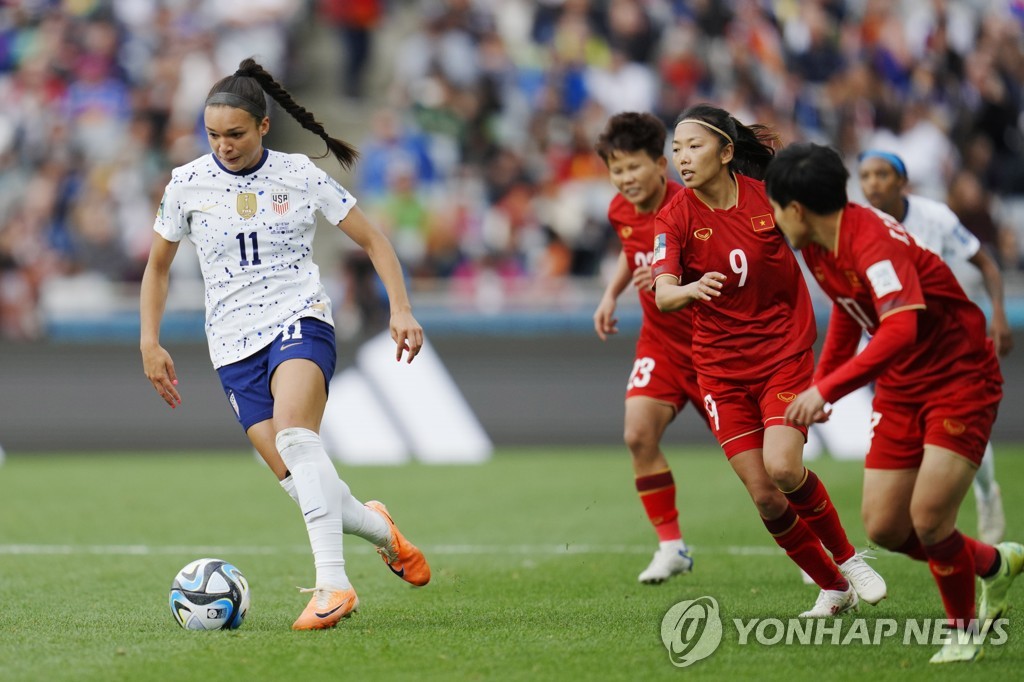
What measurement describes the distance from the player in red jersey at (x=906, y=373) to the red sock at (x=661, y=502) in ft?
7.93

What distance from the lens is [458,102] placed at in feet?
62.9

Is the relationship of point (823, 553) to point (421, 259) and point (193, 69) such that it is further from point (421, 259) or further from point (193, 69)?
point (193, 69)

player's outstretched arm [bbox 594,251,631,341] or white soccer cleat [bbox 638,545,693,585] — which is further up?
player's outstretched arm [bbox 594,251,631,341]

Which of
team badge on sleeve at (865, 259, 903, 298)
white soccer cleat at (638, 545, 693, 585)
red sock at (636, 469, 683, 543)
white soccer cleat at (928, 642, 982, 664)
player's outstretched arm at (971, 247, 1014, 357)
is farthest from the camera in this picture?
player's outstretched arm at (971, 247, 1014, 357)

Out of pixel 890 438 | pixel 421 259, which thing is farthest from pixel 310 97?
pixel 890 438

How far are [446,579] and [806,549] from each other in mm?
2189

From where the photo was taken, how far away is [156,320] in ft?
22.0

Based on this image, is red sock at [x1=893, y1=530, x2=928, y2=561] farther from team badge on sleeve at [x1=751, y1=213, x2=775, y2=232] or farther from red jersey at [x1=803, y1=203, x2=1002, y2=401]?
team badge on sleeve at [x1=751, y1=213, x2=775, y2=232]

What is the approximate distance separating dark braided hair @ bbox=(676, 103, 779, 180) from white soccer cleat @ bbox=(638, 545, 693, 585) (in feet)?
7.25

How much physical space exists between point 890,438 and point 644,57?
13972 mm

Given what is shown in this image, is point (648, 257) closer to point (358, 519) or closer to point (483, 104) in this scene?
point (358, 519)

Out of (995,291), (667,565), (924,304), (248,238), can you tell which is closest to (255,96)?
(248,238)

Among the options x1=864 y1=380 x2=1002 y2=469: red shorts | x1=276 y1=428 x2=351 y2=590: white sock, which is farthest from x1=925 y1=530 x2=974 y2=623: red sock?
x1=276 y1=428 x2=351 y2=590: white sock

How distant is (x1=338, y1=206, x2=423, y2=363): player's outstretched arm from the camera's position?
645 cm
